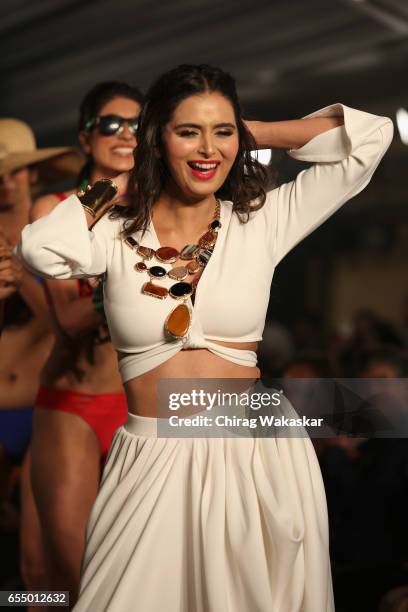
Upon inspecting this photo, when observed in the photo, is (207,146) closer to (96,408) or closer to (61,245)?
(61,245)

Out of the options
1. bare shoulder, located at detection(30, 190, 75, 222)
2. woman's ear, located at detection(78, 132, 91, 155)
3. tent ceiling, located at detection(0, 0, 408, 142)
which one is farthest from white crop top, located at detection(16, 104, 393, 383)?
tent ceiling, located at detection(0, 0, 408, 142)

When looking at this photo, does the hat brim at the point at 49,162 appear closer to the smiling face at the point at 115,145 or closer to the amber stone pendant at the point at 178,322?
the smiling face at the point at 115,145

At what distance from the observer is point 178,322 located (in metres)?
1.67

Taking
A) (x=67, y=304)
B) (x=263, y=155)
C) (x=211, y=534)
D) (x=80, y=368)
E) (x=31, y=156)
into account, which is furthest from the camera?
(x=31, y=156)

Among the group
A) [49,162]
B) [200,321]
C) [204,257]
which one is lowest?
[200,321]

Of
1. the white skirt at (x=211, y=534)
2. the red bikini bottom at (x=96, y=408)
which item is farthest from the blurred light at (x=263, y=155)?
the red bikini bottom at (x=96, y=408)

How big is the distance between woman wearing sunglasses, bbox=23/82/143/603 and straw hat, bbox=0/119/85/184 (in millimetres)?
446

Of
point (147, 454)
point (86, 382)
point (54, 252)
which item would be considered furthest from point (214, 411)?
point (86, 382)

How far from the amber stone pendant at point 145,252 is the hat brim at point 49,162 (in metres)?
1.46

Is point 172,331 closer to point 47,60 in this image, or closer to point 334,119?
point 334,119

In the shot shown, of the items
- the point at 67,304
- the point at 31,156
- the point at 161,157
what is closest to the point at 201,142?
the point at 161,157

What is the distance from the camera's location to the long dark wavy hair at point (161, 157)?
5.71 ft

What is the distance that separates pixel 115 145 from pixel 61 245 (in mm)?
1095

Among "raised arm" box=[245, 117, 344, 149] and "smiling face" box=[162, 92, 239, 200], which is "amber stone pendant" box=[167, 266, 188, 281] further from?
"raised arm" box=[245, 117, 344, 149]
